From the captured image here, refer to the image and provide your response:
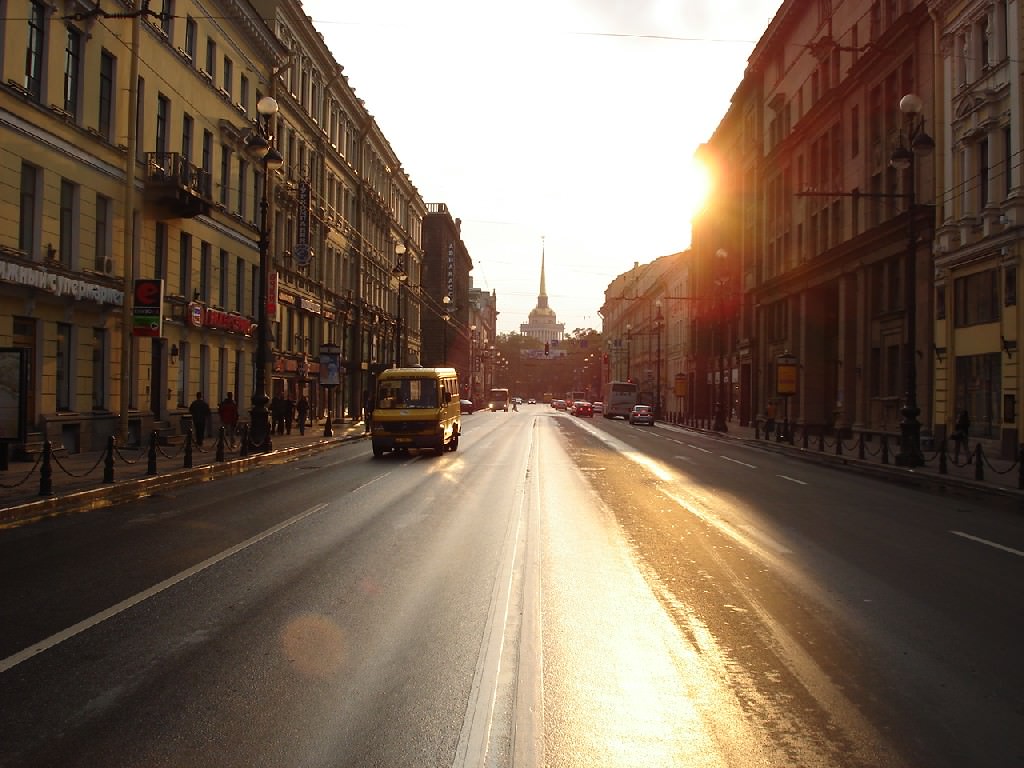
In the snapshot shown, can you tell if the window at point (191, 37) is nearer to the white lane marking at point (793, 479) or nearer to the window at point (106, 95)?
the window at point (106, 95)

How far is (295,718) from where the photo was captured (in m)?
5.24

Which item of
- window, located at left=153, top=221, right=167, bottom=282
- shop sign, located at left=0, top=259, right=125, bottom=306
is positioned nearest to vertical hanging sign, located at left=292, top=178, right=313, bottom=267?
window, located at left=153, top=221, right=167, bottom=282

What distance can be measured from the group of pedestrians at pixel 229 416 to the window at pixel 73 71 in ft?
29.3

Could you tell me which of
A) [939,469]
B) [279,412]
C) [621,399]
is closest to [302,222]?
[279,412]

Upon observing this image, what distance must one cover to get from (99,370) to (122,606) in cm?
2079

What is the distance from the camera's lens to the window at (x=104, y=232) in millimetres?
26594

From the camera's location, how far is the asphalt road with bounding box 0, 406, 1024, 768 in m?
4.95

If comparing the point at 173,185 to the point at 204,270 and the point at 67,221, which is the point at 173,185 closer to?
the point at 67,221

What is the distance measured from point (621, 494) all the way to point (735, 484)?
3.86 meters

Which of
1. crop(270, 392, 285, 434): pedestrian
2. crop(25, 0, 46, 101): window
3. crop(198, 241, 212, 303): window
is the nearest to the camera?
crop(25, 0, 46, 101): window

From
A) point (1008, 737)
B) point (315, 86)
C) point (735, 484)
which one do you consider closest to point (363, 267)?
point (315, 86)

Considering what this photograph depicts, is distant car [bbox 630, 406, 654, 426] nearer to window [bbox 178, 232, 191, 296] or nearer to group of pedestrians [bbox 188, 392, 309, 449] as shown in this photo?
group of pedestrians [bbox 188, 392, 309, 449]

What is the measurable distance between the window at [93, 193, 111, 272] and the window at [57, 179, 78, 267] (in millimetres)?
1350

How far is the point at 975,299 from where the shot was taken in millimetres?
30766
